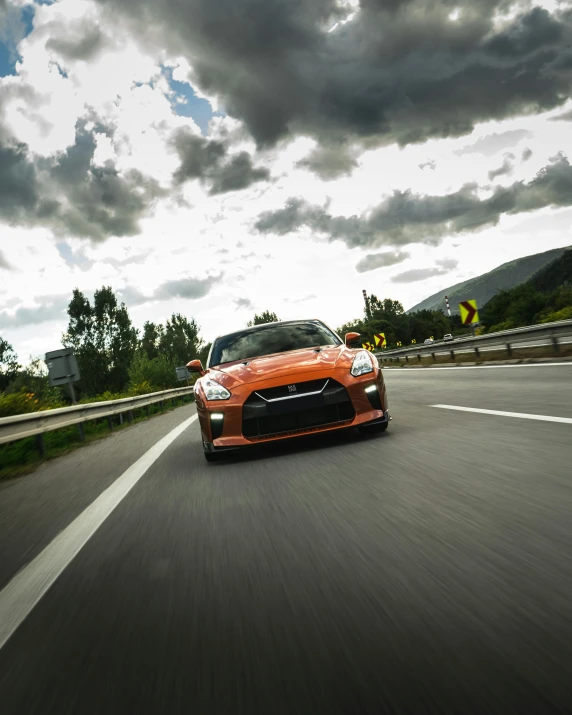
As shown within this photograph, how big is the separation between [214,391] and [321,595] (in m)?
3.82

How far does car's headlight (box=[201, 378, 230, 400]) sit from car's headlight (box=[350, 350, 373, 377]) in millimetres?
1222

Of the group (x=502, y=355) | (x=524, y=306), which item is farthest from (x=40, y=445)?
(x=524, y=306)

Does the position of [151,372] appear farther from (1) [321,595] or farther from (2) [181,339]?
(1) [321,595]

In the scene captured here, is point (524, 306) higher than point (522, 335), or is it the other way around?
point (524, 306)

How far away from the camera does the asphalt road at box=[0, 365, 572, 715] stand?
5.14 ft

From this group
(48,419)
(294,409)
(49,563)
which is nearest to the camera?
(49,563)

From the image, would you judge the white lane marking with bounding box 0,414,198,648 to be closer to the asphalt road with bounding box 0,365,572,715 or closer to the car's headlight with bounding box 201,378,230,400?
the asphalt road with bounding box 0,365,572,715

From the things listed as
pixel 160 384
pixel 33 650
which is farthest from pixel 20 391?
pixel 160 384

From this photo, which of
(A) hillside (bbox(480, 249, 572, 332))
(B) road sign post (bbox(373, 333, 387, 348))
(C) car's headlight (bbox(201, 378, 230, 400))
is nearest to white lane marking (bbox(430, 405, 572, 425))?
(C) car's headlight (bbox(201, 378, 230, 400))

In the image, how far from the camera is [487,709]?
1.37 m

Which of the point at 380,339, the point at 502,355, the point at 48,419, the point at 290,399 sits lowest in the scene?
the point at 502,355

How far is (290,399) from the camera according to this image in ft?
18.3

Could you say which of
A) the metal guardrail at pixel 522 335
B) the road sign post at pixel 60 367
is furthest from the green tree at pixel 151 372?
the metal guardrail at pixel 522 335

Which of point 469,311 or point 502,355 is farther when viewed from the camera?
point 469,311
